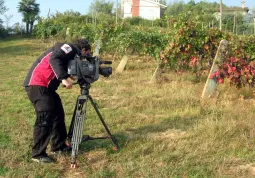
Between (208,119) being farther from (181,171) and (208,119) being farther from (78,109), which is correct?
(78,109)

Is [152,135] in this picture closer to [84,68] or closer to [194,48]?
[84,68]

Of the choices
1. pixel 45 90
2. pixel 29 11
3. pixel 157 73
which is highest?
pixel 29 11

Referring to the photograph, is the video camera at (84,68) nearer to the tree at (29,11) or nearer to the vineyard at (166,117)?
the vineyard at (166,117)

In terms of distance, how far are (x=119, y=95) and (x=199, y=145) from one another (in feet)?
12.3

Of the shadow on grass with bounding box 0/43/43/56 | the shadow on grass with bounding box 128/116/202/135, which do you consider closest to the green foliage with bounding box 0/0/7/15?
the shadow on grass with bounding box 0/43/43/56

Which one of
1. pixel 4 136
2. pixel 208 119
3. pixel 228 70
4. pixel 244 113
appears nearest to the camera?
pixel 4 136

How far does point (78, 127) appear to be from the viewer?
14.6 ft

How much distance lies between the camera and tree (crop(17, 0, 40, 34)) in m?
40.7

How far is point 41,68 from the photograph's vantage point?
443 cm

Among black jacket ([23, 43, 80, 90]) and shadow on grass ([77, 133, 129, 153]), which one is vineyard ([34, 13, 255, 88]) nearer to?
shadow on grass ([77, 133, 129, 153])

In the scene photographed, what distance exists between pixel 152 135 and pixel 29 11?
129ft

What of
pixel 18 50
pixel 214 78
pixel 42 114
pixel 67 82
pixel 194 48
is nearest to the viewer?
pixel 67 82

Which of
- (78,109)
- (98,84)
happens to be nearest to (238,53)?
(98,84)

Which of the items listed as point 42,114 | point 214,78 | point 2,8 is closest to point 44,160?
point 42,114
